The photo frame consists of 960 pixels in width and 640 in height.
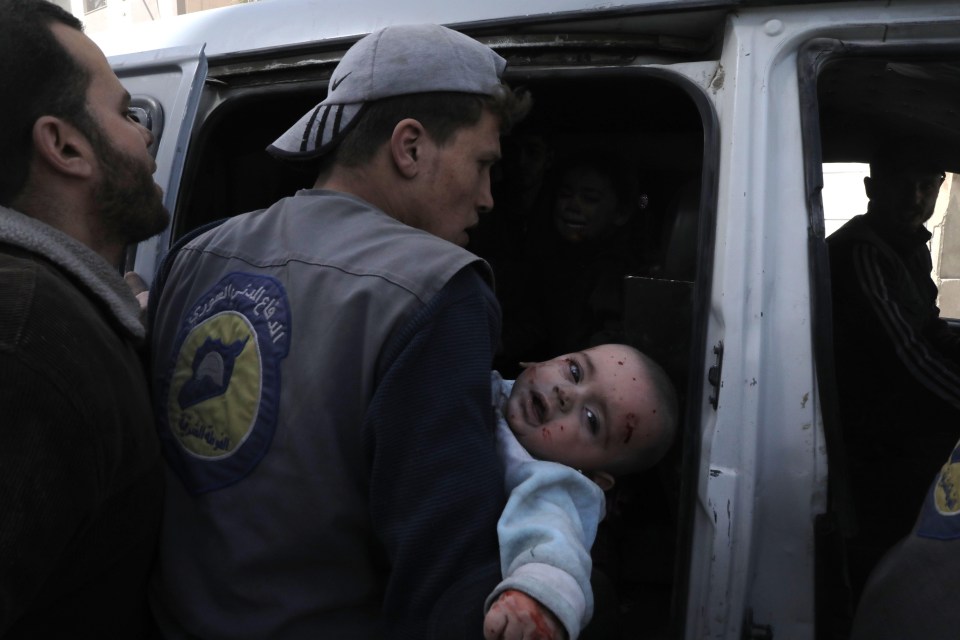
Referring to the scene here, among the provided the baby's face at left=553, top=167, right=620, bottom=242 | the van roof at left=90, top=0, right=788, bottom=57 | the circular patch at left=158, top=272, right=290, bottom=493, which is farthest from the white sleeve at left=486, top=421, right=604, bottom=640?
the baby's face at left=553, top=167, right=620, bottom=242

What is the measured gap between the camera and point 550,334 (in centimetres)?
348

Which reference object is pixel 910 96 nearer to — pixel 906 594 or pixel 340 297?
pixel 906 594

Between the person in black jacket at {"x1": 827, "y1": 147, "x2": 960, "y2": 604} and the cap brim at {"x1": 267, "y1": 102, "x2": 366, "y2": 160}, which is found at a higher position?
the cap brim at {"x1": 267, "y1": 102, "x2": 366, "y2": 160}

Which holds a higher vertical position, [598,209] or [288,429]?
[598,209]

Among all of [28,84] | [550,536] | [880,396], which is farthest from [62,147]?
[880,396]

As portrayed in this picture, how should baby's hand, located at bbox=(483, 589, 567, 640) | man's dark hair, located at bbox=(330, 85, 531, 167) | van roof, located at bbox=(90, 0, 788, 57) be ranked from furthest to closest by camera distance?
van roof, located at bbox=(90, 0, 788, 57) → man's dark hair, located at bbox=(330, 85, 531, 167) → baby's hand, located at bbox=(483, 589, 567, 640)

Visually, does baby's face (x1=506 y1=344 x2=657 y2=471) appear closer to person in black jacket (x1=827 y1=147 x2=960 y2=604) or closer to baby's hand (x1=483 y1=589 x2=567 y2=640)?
baby's hand (x1=483 y1=589 x2=567 y2=640)

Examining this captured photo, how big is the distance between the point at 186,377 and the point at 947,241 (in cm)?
890

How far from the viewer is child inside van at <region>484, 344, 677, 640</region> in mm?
1315

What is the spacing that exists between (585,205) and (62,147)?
2.43 m

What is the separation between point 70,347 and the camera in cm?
105

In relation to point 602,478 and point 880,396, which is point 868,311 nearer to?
point 880,396

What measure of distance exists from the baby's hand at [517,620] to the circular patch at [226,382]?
0.39m

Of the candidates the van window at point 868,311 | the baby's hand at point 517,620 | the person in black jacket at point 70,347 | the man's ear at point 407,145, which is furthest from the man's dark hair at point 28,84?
the van window at point 868,311
